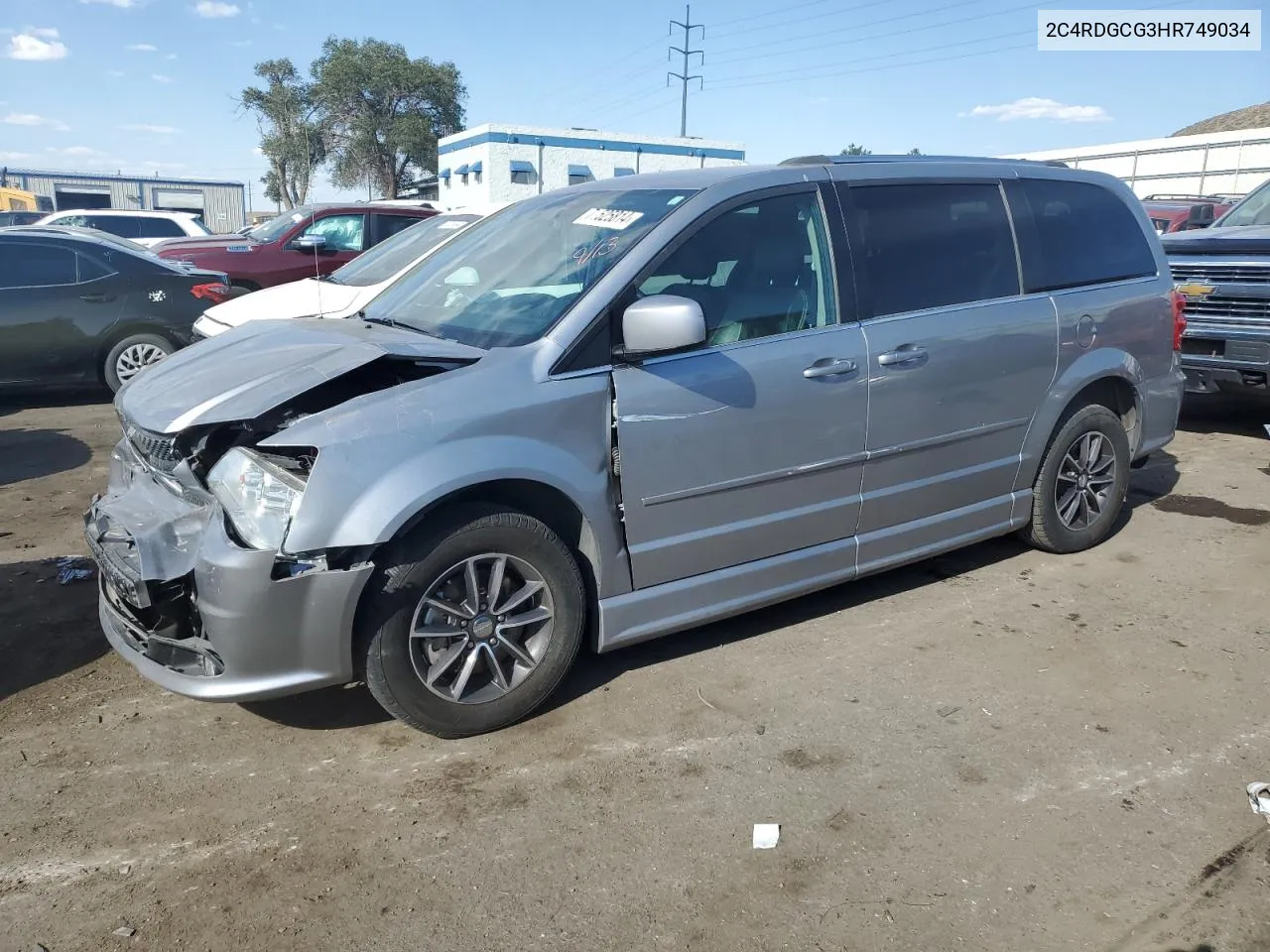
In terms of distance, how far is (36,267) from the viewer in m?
8.97

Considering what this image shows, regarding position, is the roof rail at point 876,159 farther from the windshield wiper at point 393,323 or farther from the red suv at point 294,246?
the red suv at point 294,246

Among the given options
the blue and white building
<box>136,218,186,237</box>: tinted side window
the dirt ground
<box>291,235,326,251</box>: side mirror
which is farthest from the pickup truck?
the blue and white building

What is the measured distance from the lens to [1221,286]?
789 centimetres

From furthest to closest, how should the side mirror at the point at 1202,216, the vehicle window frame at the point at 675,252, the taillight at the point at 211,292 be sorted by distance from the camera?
the side mirror at the point at 1202,216, the taillight at the point at 211,292, the vehicle window frame at the point at 675,252

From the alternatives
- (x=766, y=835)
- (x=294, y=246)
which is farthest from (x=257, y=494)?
(x=294, y=246)

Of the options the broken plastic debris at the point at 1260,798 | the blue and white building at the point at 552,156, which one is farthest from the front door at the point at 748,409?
the blue and white building at the point at 552,156

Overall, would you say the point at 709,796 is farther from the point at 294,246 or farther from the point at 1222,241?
the point at 294,246

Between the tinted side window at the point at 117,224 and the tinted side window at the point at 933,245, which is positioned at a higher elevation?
the tinted side window at the point at 117,224

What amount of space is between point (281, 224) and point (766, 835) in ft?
39.6

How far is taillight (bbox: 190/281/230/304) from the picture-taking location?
945 cm

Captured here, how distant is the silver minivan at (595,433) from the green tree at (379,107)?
53010mm

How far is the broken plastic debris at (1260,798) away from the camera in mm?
3059

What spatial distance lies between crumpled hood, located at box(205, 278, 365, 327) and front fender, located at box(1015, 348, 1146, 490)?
5005 mm

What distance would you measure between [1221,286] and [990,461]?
4.62 meters
